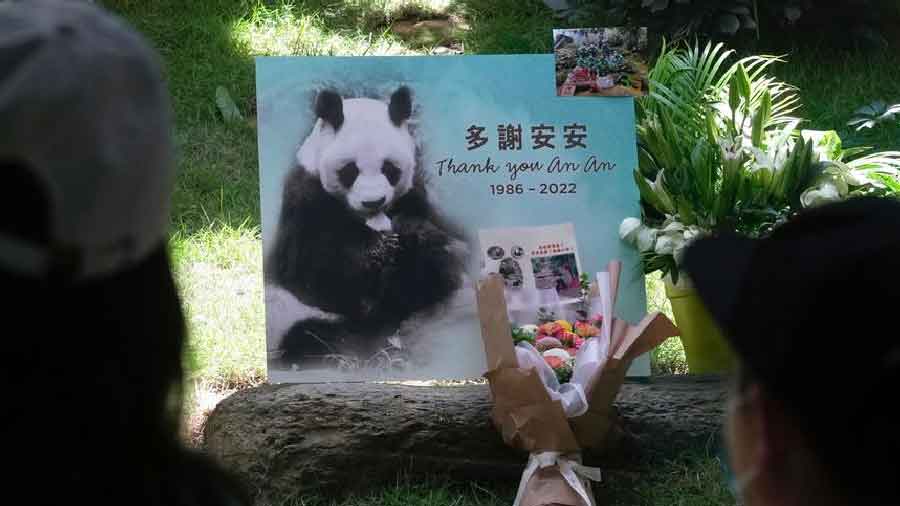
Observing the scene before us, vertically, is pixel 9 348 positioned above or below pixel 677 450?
above

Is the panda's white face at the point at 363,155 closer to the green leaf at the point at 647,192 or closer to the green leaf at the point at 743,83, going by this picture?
the green leaf at the point at 647,192

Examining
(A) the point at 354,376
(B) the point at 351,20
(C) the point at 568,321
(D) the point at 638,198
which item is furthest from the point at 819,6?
(A) the point at 354,376

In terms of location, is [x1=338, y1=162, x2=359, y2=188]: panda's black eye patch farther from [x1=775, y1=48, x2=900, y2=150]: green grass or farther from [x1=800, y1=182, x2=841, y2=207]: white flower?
[x1=775, y1=48, x2=900, y2=150]: green grass

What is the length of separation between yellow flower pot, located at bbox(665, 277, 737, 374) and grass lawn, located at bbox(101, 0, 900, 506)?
10.2 inches

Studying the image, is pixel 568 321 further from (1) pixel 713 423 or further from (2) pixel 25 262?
(2) pixel 25 262

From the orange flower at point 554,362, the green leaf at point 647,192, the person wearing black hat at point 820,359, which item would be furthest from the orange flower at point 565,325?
the person wearing black hat at point 820,359

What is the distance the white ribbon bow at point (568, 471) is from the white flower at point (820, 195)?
0.98 meters

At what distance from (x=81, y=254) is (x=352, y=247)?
2.25 m

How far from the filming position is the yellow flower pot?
125 inches

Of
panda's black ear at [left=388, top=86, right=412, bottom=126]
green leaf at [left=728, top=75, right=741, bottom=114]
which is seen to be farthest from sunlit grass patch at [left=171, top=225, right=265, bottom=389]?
green leaf at [left=728, top=75, right=741, bottom=114]

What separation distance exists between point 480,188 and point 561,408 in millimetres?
734

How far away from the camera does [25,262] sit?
2.74 ft

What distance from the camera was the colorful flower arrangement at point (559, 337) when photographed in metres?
2.95

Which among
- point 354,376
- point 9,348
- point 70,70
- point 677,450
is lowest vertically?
point 677,450
